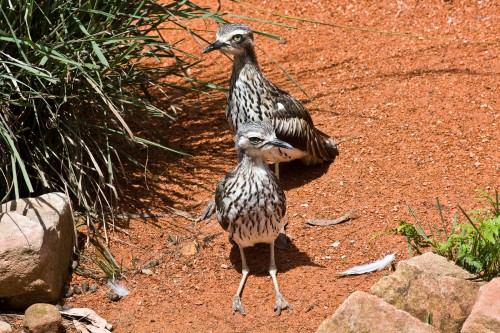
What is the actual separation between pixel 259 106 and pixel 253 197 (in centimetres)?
127

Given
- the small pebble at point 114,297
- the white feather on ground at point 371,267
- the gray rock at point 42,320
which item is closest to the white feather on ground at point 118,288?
the small pebble at point 114,297

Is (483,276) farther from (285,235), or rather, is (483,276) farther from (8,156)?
(8,156)

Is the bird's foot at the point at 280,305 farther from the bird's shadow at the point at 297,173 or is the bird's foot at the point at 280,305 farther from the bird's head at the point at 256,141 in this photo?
the bird's shadow at the point at 297,173

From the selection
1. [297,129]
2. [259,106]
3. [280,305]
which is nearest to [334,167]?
[297,129]

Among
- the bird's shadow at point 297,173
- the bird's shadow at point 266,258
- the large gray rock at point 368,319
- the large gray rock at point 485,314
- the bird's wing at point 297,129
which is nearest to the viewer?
the large gray rock at point 485,314

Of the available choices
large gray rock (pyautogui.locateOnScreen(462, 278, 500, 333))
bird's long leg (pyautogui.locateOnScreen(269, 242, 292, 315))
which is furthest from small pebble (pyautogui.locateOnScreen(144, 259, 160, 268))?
large gray rock (pyautogui.locateOnScreen(462, 278, 500, 333))

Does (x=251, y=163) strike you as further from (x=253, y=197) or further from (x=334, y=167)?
(x=334, y=167)

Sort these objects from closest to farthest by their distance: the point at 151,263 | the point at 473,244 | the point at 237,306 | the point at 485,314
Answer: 1. the point at 485,314
2. the point at 473,244
3. the point at 237,306
4. the point at 151,263

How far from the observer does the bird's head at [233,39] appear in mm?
6199

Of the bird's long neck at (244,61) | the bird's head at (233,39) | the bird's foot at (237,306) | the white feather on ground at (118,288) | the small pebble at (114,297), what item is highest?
the bird's head at (233,39)

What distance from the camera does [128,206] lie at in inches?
240

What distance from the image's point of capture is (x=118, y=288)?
5.41m

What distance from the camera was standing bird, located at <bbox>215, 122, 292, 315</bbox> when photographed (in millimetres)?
5184

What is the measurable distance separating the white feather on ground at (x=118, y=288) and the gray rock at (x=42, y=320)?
53cm
